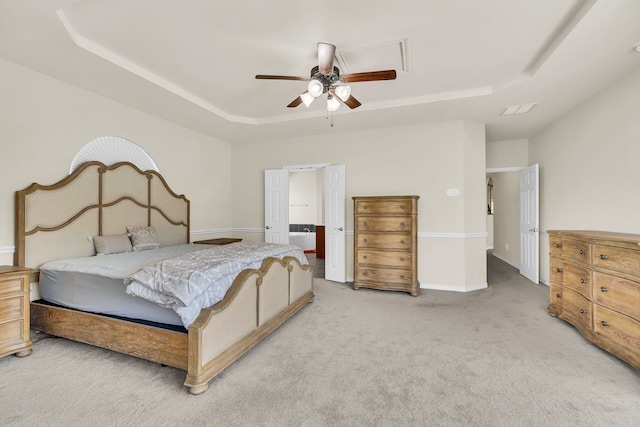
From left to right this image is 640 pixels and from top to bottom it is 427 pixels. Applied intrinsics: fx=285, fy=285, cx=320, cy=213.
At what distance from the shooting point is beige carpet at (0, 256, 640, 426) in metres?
1.65

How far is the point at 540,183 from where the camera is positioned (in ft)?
15.5

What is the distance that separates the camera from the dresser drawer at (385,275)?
410 cm

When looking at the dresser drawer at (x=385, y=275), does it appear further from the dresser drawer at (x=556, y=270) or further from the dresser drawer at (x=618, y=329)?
the dresser drawer at (x=618, y=329)

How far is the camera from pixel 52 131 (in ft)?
9.75

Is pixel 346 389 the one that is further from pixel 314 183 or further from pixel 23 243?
pixel 314 183

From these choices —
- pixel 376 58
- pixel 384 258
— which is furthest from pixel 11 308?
pixel 384 258

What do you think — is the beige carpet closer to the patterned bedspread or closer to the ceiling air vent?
the patterned bedspread

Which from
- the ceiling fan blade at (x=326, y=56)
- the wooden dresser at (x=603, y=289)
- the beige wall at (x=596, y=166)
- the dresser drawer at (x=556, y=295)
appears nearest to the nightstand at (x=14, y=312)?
the ceiling fan blade at (x=326, y=56)

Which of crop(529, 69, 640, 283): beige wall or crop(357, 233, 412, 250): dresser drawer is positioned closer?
crop(529, 69, 640, 283): beige wall

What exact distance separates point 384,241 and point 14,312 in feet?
12.9

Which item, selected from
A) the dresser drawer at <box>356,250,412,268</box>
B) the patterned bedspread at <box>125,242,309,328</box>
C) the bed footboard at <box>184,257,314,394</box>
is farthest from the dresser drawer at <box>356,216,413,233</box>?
Answer: the patterned bedspread at <box>125,242,309,328</box>

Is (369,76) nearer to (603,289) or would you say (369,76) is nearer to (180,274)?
(180,274)

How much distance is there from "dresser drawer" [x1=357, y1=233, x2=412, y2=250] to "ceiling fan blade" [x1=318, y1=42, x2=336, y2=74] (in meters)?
2.51

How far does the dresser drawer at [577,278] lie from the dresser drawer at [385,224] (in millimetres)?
1716
